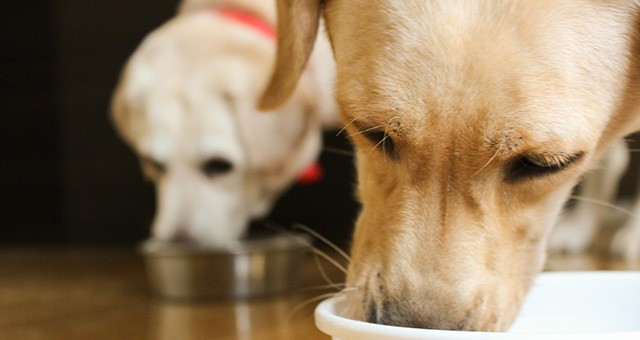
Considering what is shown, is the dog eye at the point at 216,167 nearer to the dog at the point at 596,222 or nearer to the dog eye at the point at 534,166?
the dog at the point at 596,222

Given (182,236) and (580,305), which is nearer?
(580,305)

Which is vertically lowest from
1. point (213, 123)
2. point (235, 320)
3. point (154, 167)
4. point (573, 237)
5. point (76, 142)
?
point (573, 237)

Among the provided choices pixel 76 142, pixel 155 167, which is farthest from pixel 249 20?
pixel 76 142

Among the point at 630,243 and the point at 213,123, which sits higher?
the point at 213,123

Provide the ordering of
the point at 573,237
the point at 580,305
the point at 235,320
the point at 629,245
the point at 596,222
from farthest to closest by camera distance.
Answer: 1. the point at 596,222
2. the point at 573,237
3. the point at 629,245
4. the point at 235,320
5. the point at 580,305

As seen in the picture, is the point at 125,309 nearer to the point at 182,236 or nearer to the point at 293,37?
the point at 182,236

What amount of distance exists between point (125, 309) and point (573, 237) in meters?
2.00

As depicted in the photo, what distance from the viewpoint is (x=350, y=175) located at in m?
4.24

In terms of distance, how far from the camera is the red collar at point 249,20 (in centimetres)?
306

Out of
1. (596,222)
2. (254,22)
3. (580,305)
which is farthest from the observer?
(596,222)

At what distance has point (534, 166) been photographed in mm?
1429

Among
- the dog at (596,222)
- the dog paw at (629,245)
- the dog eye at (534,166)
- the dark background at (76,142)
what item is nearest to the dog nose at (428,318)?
the dog eye at (534,166)

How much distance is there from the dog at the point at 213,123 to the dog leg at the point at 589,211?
1201 millimetres

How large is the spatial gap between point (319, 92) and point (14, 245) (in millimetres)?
2393
